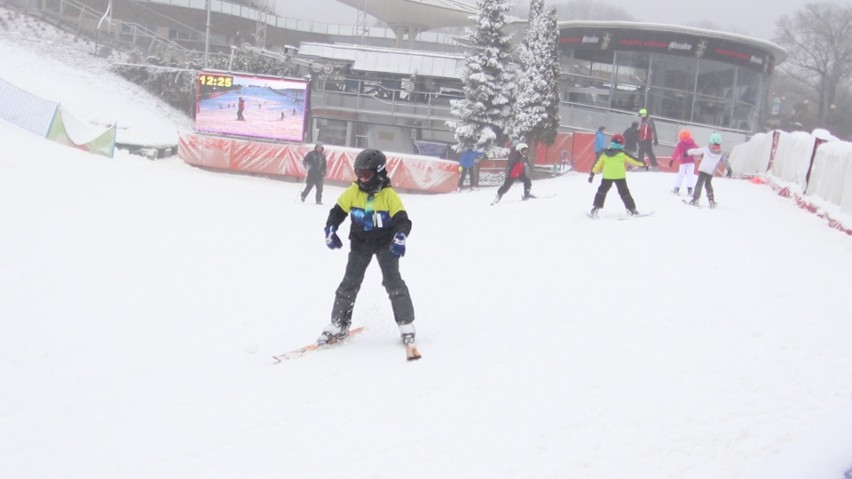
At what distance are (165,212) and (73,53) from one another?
1170 inches

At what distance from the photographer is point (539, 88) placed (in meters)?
34.2

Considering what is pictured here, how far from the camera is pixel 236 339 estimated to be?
28.2ft

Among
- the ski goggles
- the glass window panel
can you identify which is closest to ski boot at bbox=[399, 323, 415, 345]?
the ski goggles

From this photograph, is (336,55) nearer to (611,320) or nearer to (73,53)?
(73,53)

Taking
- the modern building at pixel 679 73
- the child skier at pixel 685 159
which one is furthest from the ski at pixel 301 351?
the modern building at pixel 679 73

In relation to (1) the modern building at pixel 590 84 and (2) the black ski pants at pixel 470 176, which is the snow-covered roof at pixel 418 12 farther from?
(2) the black ski pants at pixel 470 176

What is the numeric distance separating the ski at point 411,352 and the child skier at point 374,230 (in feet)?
0.18

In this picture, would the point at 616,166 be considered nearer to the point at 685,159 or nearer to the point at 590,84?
the point at 685,159

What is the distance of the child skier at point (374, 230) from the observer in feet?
23.0

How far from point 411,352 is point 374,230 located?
1117mm

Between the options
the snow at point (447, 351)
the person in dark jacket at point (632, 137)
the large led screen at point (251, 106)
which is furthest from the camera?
the large led screen at point (251, 106)

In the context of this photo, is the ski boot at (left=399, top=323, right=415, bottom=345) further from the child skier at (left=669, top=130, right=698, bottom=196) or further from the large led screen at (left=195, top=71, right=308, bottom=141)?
the large led screen at (left=195, top=71, right=308, bottom=141)

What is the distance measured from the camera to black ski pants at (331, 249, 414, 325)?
7.16 meters

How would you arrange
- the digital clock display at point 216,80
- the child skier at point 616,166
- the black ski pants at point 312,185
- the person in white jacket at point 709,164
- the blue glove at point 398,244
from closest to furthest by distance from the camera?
the blue glove at point 398,244
the child skier at point 616,166
the person in white jacket at point 709,164
the black ski pants at point 312,185
the digital clock display at point 216,80
